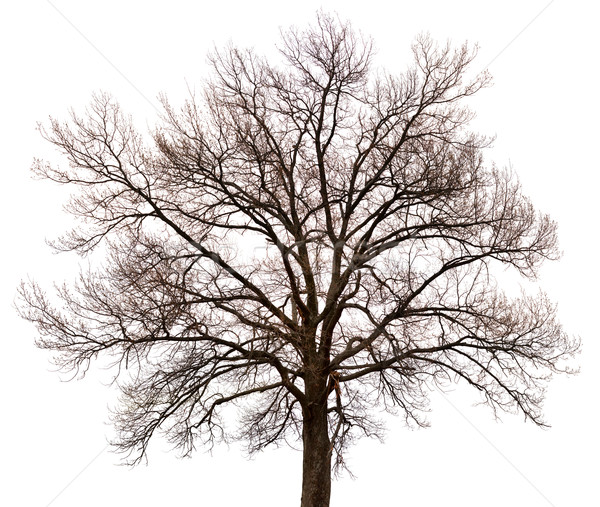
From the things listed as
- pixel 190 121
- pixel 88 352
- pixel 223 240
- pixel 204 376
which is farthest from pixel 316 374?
pixel 190 121

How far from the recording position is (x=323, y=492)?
14.3 meters

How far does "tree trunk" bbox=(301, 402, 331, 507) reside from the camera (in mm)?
14336

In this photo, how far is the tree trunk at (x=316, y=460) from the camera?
1434cm

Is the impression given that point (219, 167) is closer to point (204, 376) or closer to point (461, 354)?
point (204, 376)


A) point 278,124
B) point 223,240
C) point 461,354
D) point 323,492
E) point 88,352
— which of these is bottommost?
Result: point 323,492

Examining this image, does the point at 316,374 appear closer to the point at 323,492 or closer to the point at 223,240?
the point at 323,492

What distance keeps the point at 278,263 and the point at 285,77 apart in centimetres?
365

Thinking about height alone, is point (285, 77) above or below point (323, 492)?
above

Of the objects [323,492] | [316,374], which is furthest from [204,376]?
[323,492]

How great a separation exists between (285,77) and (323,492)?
25.6 ft

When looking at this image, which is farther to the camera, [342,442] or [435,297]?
[342,442]

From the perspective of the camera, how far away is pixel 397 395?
50.7 ft

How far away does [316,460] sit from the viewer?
14.5 meters

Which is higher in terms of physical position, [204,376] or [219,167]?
[219,167]
